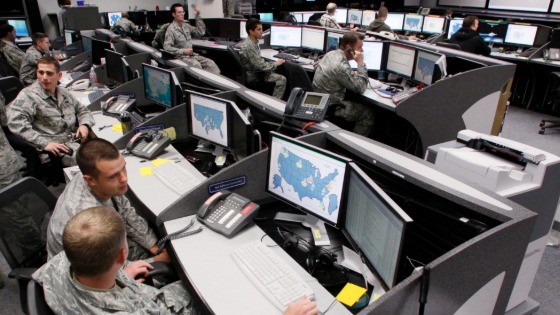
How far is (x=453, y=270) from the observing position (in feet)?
3.39

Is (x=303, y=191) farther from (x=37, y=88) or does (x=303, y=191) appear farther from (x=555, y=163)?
(x=37, y=88)

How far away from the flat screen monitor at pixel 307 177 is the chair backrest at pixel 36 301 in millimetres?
967

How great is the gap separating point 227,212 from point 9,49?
4694mm

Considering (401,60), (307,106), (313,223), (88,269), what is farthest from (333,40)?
(88,269)

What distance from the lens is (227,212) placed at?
1712mm

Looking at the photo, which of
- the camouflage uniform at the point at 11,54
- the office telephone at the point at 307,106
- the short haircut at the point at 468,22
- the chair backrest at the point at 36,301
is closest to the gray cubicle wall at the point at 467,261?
the office telephone at the point at 307,106

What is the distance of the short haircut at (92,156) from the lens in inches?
60.9

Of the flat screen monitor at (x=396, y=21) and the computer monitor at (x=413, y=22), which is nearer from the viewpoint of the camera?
the computer monitor at (x=413, y=22)

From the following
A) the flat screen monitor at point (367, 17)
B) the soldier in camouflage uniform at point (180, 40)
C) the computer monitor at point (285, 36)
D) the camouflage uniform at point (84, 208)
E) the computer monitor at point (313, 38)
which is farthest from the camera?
the flat screen monitor at point (367, 17)

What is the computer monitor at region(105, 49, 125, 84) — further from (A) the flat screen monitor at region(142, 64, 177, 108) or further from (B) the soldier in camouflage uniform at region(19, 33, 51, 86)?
(B) the soldier in camouflage uniform at region(19, 33, 51, 86)

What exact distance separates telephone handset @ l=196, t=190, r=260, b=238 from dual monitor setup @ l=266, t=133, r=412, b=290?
17 centimetres

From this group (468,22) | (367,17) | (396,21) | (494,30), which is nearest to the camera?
(468,22)

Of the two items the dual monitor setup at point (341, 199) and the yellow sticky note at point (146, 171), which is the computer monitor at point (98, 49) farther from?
the dual monitor setup at point (341, 199)

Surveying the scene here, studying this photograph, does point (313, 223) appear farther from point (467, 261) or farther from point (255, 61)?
point (255, 61)
